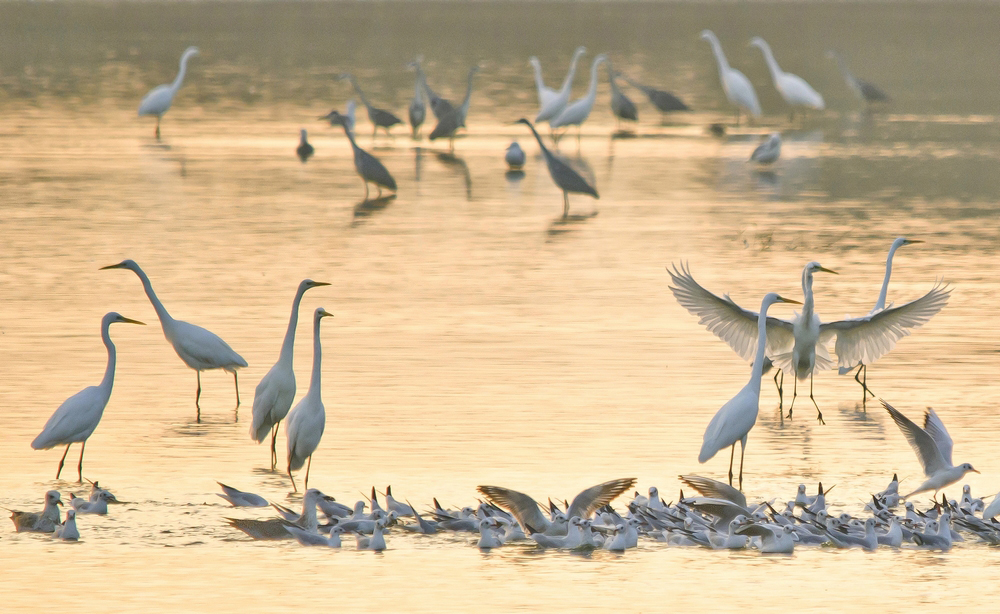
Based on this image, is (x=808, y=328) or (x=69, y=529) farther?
(x=808, y=328)

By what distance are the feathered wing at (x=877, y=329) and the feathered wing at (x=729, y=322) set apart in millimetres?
279

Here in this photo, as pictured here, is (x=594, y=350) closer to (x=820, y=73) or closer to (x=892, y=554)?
(x=892, y=554)

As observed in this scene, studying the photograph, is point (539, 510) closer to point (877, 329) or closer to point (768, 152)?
point (877, 329)

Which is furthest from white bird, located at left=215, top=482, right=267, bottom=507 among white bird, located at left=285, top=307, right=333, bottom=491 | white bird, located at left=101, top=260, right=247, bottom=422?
white bird, located at left=101, top=260, right=247, bottom=422

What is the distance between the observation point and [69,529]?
7.27 meters

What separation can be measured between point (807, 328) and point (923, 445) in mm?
1972

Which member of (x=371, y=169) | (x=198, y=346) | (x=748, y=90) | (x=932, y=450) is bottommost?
(x=932, y=450)

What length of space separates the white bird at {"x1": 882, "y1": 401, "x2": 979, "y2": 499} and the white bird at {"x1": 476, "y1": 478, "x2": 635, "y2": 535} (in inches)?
63.2

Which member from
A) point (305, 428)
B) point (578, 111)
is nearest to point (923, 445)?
point (305, 428)

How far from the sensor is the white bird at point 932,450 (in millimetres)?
7977

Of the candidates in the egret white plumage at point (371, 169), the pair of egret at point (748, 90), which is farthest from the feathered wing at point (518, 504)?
the pair of egret at point (748, 90)

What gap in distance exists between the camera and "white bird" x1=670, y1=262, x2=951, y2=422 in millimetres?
9984

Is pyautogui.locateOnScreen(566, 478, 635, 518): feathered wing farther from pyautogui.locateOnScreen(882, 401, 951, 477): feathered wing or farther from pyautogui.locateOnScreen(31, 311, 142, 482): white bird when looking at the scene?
pyautogui.locateOnScreen(31, 311, 142, 482): white bird

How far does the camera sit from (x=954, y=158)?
24.1 m
